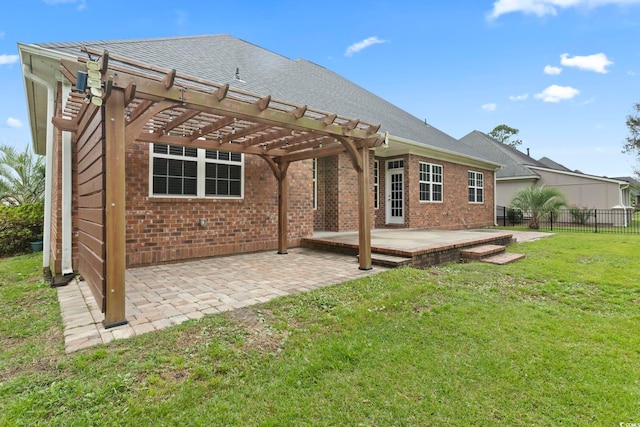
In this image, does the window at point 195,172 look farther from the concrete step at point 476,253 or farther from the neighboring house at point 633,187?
the neighboring house at point 633,187

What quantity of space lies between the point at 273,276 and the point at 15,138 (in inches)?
509

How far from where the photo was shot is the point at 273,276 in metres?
5.04

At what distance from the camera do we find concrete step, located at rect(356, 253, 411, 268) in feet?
18.6

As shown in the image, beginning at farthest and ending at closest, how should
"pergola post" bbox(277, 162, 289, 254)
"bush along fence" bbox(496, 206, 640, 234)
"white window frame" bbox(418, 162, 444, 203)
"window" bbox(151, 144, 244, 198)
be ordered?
"bush along fence" bbox(496, 206, 640, 234), "white window frame" bbox(418, 162, 444, 203), "pergola post" bbox(277, 162, 289, 254), "window" bbox(151, 144, 244, 198)

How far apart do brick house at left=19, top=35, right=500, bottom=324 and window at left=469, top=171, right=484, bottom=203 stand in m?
3.53

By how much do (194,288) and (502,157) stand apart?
22.7 metres

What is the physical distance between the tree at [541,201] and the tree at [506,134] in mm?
30066

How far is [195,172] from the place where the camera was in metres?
6.44

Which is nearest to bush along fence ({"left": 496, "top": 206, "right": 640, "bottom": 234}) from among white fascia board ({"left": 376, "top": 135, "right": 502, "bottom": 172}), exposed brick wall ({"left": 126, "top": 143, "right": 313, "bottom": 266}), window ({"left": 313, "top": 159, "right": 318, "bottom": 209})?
white fascia board ({"left": 376, "top": 135, "right": 502, "bottom": 172})

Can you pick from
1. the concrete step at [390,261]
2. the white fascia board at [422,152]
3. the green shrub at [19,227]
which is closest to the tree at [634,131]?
the white fascia board at [422,152]

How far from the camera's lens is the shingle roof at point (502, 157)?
63.6 ft

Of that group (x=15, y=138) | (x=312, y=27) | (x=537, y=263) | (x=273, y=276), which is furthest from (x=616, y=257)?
(x=15, y=138)

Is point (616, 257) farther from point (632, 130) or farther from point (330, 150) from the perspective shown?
point (632, 130)

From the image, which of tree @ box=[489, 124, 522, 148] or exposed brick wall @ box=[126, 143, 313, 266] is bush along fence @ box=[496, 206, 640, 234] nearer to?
exposed brick wall @ box=[126, 143, 313, 266]
